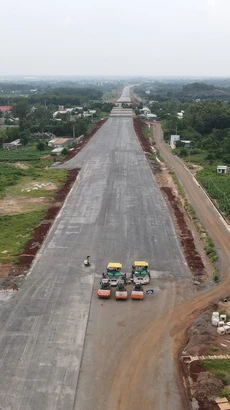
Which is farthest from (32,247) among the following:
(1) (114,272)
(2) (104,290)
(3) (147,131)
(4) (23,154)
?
(3) (147,131)

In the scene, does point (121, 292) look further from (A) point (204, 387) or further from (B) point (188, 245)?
(B) point (188, 245)

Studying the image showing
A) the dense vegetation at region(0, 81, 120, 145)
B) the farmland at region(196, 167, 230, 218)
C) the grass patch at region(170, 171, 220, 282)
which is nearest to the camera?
the grass patch at region(170, 171, 220, 282)

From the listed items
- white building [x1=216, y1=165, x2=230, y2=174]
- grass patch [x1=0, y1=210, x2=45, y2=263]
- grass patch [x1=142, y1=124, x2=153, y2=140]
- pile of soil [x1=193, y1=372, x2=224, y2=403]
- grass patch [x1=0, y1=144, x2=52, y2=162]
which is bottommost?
grass patch [x1=142, y1=124, x2=153, y2=140]

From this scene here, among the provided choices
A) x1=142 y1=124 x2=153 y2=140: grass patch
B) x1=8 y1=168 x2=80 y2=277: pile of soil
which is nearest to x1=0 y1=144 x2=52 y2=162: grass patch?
x1=8 y1=168 x2=80 y2=277: pile of soil

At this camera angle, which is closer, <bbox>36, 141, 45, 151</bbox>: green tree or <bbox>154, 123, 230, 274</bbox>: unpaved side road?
<bbox>154, 123, 230, 274</bbox>: unpaved side road

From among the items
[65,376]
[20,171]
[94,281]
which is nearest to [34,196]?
[20,171]

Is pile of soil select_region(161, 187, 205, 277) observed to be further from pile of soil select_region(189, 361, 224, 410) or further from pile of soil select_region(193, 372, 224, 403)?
pile of soil select_region(193, 372, 224, 403)
